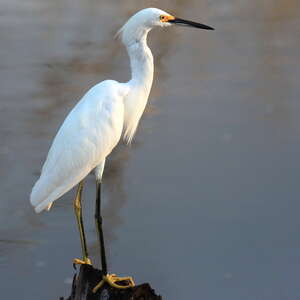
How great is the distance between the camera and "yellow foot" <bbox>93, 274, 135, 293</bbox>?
3.30 metres

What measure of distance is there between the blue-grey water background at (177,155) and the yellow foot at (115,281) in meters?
0.19

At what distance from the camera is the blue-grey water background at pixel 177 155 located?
143 inches

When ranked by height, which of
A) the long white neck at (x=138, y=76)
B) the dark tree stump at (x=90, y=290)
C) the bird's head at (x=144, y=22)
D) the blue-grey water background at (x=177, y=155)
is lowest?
the dark tree stump at (x=90, y=290)

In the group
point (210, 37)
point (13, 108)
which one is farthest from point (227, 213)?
point (210, 37)

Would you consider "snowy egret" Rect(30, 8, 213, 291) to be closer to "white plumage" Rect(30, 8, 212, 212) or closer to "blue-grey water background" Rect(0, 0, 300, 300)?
"white plumage" Rect(30, 8, 212, 212)

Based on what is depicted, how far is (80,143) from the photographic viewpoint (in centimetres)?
340

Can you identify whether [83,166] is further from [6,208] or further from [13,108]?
[13,108]

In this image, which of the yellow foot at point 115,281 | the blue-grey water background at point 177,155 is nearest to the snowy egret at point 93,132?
the yellow foot at point 115,281

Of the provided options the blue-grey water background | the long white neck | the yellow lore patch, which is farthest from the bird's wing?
the blue-grey water background

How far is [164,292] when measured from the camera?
346 cm

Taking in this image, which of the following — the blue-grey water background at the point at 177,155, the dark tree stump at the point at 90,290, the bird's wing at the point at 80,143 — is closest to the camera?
the dark tree stump at the point at 90,290

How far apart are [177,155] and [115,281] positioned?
1437mm

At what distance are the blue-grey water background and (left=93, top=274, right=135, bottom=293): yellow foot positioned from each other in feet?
0.61

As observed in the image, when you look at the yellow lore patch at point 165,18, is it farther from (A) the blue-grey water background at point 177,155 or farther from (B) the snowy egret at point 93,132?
(A) the blue-grey water background at point 177,155
